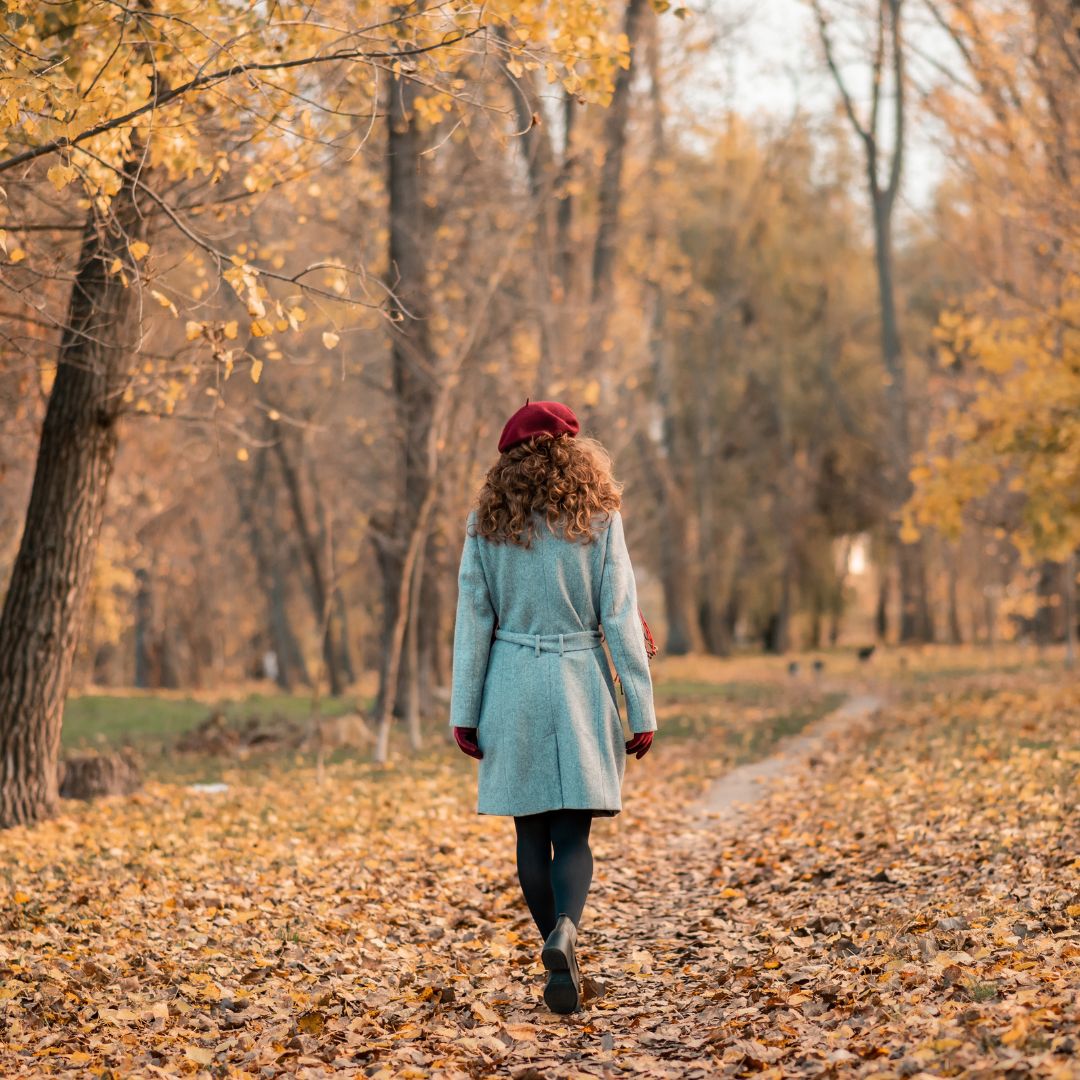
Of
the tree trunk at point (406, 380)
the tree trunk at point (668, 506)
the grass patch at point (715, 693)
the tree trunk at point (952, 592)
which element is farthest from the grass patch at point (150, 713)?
the tree trunk at point (952, 592)

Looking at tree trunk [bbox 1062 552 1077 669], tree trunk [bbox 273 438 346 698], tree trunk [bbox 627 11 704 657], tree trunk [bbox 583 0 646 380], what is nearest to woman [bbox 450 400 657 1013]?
tree trunk [bbox 583 0 646 380]

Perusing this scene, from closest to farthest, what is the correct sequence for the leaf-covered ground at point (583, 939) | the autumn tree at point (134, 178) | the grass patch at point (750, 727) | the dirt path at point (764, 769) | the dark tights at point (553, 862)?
the leaf-covered ground at point (583, 939)
the dark tights at point (553, 862)
the autumn tree at point (134, 178)
the dirt path at point (764, 769)
the grass patch at point (750, 727)

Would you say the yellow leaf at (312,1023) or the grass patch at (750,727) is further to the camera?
the grass patch at (750,727)

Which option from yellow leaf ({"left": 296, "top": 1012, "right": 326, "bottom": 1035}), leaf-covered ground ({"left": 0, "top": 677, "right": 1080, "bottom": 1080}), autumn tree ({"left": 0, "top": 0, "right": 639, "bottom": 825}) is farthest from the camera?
autumn tree ({"left": 0, "top": 0, "right": 639, "bottom": 825})

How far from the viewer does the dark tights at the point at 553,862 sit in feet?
15.1

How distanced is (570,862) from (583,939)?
140 cm

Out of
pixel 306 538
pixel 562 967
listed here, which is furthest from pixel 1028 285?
pixel 562 967

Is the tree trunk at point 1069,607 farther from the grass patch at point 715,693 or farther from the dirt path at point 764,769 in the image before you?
the dirt path at point 764,769

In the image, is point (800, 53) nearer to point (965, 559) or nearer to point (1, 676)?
point (965, 559)

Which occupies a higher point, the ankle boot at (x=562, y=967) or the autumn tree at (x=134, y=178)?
the autumn tree at (x=134, y=178)

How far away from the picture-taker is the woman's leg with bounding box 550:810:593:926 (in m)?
4.59

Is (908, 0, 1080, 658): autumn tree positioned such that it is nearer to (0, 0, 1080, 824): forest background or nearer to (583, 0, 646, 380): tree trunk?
(0, 0, 1080, 824): forest background

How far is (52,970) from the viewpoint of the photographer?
5051 mm

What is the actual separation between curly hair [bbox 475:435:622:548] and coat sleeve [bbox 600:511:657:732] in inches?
5.1
